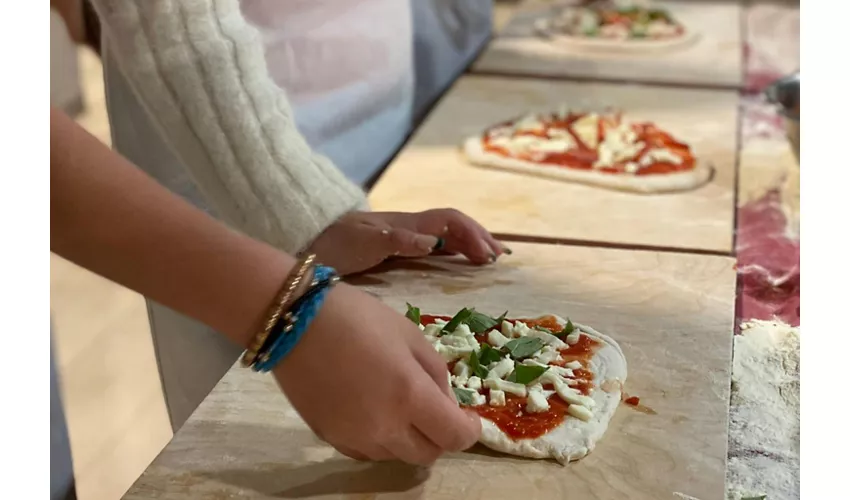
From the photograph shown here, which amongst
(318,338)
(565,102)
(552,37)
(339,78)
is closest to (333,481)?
(318,338)

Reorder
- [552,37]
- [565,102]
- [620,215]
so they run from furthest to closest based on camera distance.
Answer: [552,37] < [565,102] < [620,215]

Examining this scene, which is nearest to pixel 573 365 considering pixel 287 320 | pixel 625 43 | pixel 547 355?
pixel 547 355

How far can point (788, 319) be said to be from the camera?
3.09 feet

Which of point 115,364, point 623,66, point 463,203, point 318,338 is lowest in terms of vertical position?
point 115,364

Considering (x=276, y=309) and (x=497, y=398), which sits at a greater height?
(x=276, y=309)

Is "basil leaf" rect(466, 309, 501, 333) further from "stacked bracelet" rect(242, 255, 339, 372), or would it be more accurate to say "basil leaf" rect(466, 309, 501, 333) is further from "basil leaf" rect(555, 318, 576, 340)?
"stacked bracelet" rect(242, 255, 339, 372)

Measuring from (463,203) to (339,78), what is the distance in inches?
9.1

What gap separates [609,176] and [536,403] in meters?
0.56

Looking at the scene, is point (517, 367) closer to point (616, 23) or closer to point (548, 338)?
point (548, 338)

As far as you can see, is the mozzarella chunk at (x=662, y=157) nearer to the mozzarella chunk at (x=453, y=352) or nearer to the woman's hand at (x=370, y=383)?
the mozzarella chunk at (x=453, y=352)

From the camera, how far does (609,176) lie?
122 centimetres

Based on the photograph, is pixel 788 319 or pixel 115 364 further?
pixel 115 364
